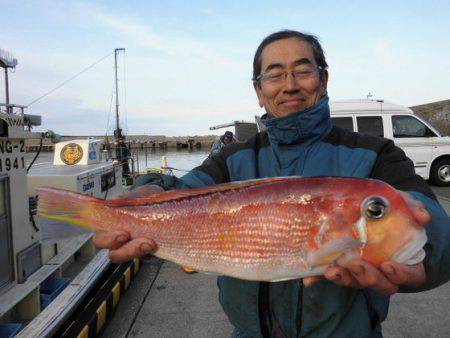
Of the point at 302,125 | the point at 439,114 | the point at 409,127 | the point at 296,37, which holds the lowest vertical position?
the point at 302,125

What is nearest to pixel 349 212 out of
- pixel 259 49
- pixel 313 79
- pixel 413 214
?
pixel 413 214

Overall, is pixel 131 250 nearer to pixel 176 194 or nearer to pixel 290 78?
pixel 176 194

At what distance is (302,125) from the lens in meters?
1.91

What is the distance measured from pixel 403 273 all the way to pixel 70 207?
1.47 metres

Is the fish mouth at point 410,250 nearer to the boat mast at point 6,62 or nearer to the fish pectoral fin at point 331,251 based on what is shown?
the fish pectoral fin at point 331,251

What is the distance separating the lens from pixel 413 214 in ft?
4.67

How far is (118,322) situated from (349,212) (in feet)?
11.1

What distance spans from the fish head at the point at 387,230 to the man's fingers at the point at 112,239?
100cm

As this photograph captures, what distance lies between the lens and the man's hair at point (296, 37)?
205 cm

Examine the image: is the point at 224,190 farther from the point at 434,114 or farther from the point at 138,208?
the point at 434,114

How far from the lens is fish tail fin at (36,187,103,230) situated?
71.7 inches

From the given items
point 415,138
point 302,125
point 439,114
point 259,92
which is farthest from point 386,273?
point 439,114

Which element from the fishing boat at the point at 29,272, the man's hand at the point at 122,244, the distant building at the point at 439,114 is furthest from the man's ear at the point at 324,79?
the distant building at the point at 439,114

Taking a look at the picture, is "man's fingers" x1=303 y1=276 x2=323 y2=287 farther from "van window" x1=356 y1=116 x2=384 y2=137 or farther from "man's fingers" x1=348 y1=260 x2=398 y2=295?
"van window" x1=356 y1=116 x2=384 y2=137
